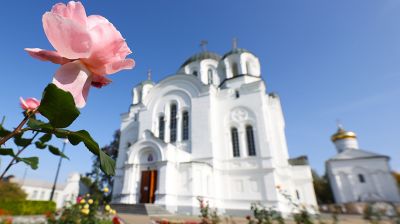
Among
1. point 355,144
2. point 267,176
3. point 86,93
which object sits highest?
point 355,144

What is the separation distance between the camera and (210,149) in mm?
15492

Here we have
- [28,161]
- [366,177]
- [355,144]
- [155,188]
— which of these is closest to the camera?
[28,161]

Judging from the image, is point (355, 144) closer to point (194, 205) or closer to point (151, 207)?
point (194, 205)

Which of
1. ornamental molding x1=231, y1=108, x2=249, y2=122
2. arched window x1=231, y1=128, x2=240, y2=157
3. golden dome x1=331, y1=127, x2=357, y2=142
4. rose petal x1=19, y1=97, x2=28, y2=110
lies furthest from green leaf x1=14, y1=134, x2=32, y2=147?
golden dome x1=331, y1=127, x2=357, y2=142

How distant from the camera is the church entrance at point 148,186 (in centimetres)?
1404

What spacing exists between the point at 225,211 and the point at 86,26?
1572 centimetres

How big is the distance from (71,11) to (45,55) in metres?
0.14

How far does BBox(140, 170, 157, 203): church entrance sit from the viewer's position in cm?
1404

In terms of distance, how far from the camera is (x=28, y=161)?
1.11 meters

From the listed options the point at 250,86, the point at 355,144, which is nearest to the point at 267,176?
the point at 250,86

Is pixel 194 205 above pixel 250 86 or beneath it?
beneath

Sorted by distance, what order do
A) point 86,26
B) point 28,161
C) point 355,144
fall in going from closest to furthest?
point 86,26
point 28,161
point 355,144

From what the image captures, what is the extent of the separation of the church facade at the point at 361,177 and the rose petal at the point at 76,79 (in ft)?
109

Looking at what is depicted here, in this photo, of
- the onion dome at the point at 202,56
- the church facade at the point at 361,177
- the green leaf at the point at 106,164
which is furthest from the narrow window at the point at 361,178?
the green leaf at the point at 106,164
